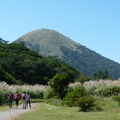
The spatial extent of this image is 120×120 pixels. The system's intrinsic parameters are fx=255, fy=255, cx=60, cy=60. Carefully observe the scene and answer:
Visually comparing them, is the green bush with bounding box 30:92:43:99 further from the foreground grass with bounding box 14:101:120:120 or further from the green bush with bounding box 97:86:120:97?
the foreground grass with bounding box 14:101:120:120

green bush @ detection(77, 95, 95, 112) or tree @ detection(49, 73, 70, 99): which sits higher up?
tree @ detection(49, 73, 70, 99)

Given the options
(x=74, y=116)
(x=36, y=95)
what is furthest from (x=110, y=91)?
(x=74, y=116)

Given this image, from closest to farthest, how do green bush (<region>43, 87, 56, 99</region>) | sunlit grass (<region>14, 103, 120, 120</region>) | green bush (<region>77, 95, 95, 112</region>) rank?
sunlit grass (<region>14, 103, 120, 120</region>) < green bush (<region>77, 95, 95, 112</region>) < green bush (<region>43, 87, 56, 99</region>)

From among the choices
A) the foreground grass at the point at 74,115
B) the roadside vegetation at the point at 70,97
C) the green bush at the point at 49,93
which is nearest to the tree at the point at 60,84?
the roadside vegetation at the point at 70,97

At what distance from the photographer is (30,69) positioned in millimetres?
65688

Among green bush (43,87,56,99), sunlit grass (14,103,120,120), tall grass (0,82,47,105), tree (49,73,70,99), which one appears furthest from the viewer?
green bush (43,87,56,99)

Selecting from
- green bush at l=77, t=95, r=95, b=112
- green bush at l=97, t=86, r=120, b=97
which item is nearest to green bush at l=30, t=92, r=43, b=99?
green bush at l=97, t=86, r=120, b=97

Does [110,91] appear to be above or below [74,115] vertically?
above

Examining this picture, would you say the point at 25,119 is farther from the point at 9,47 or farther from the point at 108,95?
the point at 9,47

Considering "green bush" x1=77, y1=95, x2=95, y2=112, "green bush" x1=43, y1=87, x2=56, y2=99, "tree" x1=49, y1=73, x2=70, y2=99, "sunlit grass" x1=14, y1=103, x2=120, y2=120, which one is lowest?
"sunlit grass" x1=14, y1=103, x2=120, y2=120

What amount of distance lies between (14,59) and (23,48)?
25840 millimetres

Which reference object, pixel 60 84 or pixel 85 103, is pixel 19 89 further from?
pixel 85 103

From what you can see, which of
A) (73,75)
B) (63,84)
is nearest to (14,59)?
(73,75)

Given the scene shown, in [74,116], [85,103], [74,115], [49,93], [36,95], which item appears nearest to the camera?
[74,116]
